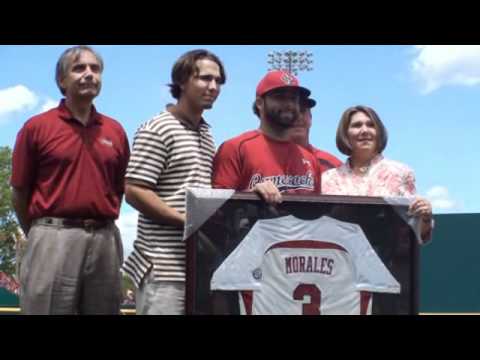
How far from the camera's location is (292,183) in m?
4.30

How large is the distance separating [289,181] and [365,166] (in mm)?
582

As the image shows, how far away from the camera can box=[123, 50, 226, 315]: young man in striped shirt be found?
12.9 ft

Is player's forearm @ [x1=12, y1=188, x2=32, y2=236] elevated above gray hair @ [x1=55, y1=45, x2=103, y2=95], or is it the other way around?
gray hair @ [x1=55, y1=45, x2=103, y2=95]

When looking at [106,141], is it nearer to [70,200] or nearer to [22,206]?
[70,200]

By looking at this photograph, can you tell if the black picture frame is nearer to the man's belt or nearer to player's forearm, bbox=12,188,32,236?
the man's belt

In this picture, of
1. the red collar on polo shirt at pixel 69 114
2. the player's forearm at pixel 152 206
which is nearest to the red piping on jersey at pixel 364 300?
the player's forearm at pixel 152 206

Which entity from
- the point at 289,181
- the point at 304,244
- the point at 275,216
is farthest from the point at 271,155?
the point at 304,244

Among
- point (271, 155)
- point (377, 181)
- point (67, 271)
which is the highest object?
point (271, 155)

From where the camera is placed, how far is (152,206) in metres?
3.89

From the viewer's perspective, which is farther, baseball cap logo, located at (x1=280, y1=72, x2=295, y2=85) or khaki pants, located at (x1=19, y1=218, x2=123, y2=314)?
baseball cap logo, located at (x1=280, y1=72, x2=295, y2=85)

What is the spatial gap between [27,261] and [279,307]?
1.43 m

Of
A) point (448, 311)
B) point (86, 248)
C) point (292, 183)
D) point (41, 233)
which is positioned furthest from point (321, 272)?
point (448, 311)

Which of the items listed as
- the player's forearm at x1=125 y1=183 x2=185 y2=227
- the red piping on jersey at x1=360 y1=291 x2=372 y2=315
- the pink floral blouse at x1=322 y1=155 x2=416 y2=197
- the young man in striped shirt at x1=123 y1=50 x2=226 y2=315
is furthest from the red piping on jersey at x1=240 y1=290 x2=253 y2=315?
the pink floral blouse at x1=322 y1=155 x2=416 y2=197

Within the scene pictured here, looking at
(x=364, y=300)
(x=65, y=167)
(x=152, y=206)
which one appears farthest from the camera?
(x=364, y=300)
